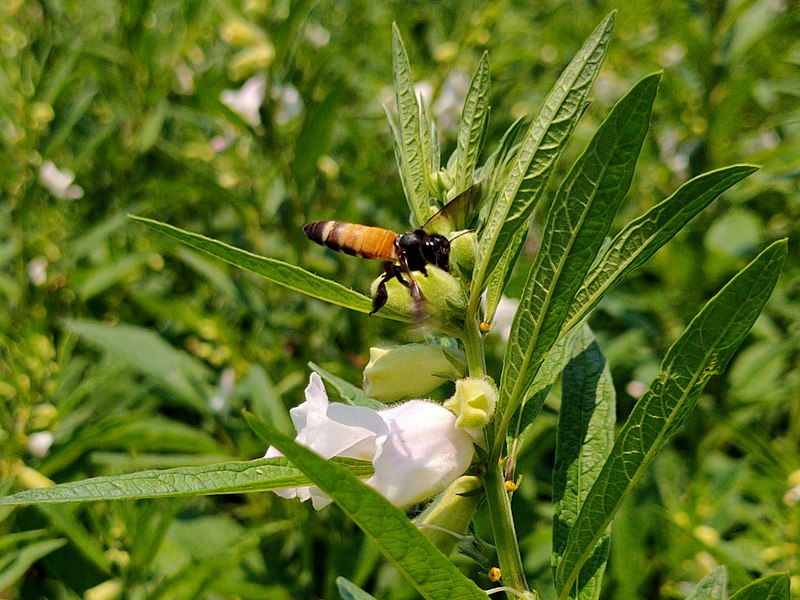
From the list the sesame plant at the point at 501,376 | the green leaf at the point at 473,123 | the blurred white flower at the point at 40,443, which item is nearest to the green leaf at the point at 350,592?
the sesame plant at the point at 501,376

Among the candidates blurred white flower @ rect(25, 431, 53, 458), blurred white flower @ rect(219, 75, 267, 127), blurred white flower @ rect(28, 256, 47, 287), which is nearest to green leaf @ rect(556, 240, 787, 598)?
blurred white flower @ rect(25, 431, 53, 458)

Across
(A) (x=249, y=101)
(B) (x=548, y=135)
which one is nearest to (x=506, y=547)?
(B) (x=548, y=135)

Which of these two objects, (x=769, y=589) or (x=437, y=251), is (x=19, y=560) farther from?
(x=769, y=589)

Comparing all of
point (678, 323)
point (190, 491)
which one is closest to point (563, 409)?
point (190, 491)

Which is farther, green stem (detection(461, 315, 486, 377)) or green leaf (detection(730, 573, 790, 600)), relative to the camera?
green stem (detection(461, 315, 486, 377))

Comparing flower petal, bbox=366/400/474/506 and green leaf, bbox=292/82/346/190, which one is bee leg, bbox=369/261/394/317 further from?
green leaf, bbox=292/82/346/190

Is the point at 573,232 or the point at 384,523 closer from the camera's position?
the point at 384,523

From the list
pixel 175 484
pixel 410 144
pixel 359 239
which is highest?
pixel 410 144
